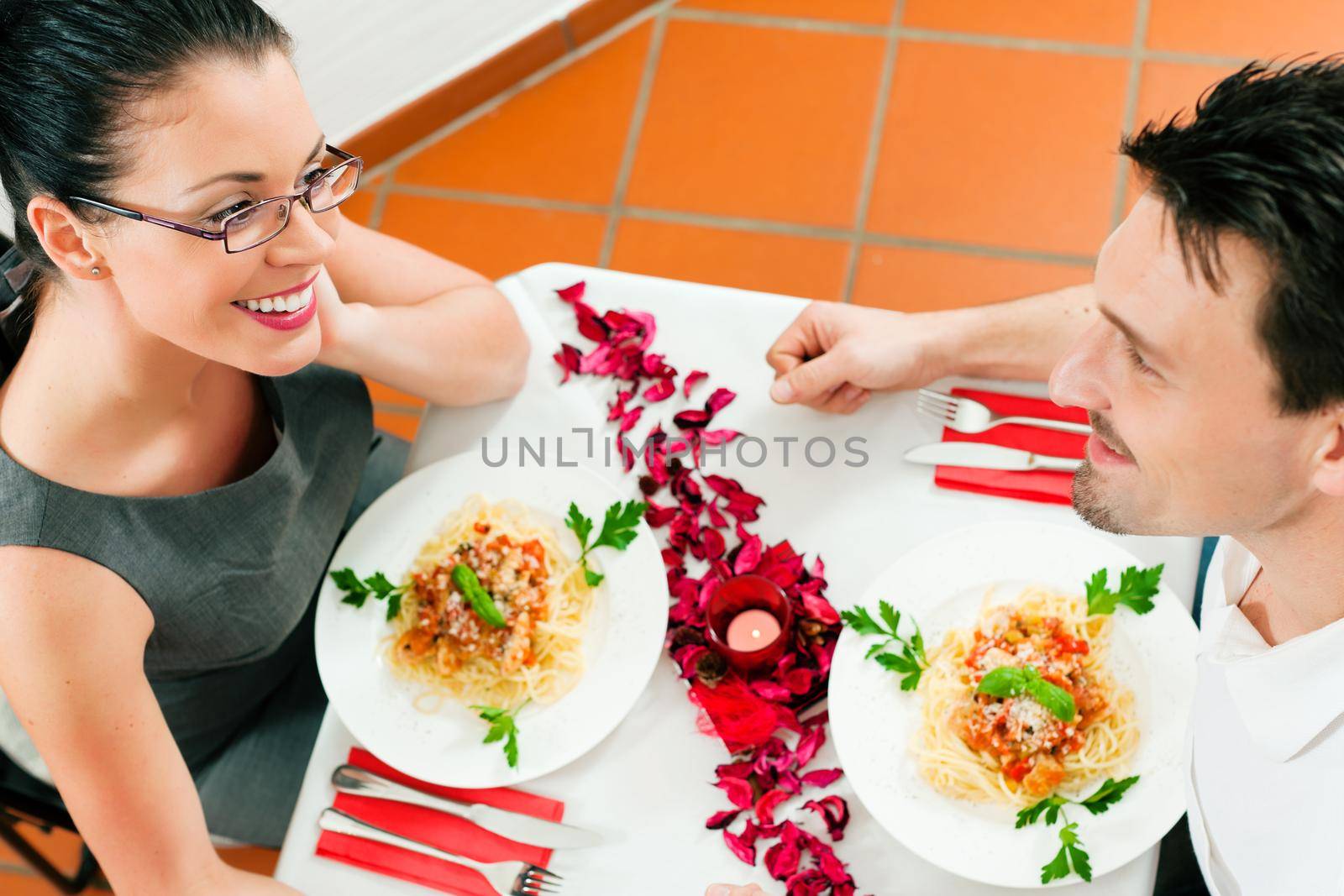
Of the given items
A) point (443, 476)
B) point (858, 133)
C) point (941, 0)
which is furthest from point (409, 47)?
point (443, 476)

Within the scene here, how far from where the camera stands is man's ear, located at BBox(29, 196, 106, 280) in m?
1.11

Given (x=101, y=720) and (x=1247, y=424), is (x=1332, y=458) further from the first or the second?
(x=101, y=720)

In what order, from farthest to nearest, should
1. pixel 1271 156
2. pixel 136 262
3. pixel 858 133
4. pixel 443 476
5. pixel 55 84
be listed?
pixel 858 133, pixel 443 476, pixel 136 262, pixel 55 84, pixel 1271 156

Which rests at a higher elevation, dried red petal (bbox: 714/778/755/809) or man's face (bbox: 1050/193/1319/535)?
man's face (bbox: 1050/193/1319/535)

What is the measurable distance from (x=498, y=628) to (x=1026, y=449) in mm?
635

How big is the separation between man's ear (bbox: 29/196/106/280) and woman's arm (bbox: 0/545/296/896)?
31cm

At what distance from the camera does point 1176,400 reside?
3.43 ft

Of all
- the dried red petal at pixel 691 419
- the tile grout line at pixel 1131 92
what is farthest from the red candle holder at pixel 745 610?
the tile grout line at pixel 1131 92

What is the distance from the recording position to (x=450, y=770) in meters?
1.28

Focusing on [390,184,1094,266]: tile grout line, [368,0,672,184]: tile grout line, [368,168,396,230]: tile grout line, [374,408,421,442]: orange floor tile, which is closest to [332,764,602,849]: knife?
[374,408,421,442]: orange floor tile

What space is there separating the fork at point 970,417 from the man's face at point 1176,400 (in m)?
0.17

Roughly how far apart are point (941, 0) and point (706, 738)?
2.08 metres

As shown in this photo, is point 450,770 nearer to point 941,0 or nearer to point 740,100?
point 740,100

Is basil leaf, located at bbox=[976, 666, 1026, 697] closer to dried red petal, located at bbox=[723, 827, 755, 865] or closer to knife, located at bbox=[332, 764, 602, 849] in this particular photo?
dried red petal, located at bbox=[723, 827, 755, 865]
